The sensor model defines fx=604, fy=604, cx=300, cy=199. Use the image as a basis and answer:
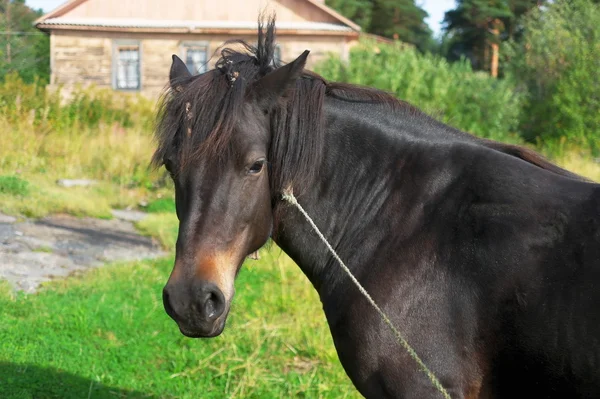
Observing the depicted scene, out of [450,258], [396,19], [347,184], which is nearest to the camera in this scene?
[450,258]

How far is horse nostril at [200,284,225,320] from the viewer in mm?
2270

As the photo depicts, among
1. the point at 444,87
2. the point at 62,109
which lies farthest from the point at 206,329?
the point at 444,87

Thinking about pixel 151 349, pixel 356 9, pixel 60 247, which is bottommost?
pixel 60 247

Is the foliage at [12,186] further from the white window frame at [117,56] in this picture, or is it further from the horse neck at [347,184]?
the white window frame at [117,56]

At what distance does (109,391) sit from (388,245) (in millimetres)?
2796

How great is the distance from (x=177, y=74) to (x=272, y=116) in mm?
645

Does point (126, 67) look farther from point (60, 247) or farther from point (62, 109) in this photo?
point (60, 247)

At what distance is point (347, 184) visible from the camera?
112 inches

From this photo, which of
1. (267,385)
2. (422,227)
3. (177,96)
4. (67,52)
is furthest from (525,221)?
(67,52)

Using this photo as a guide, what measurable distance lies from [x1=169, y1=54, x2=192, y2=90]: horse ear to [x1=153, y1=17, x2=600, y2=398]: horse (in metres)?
0.03

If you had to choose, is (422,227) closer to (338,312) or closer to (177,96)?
(338,312)

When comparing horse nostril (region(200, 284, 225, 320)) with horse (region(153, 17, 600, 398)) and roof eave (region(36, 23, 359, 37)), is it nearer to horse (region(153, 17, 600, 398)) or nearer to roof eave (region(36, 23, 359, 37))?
horse (region(153, 17, 600, 398))

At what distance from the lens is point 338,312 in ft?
8.69

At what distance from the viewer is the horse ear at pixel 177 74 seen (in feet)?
8.95
